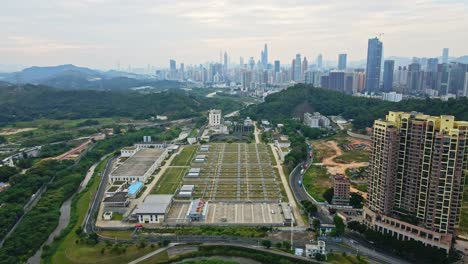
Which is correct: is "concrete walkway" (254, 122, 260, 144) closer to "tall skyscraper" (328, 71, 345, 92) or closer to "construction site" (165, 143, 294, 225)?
"construction site" (165, 143, 294, 225)

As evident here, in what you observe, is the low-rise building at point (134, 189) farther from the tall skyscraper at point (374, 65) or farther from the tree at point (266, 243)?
the tall skyscraper at point (374, 65)

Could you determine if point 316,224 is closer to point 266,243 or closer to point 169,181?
point 266,243

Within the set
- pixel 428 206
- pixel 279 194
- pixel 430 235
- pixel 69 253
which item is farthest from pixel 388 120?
pixel 69 253

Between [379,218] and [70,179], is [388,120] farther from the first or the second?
[70,179]

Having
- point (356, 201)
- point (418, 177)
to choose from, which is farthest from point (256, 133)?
point (418, 177)

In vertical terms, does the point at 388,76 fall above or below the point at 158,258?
above

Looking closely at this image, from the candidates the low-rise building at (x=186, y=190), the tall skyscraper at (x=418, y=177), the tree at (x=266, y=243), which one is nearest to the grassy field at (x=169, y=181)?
the low-rise building at (x=186, y=190)
